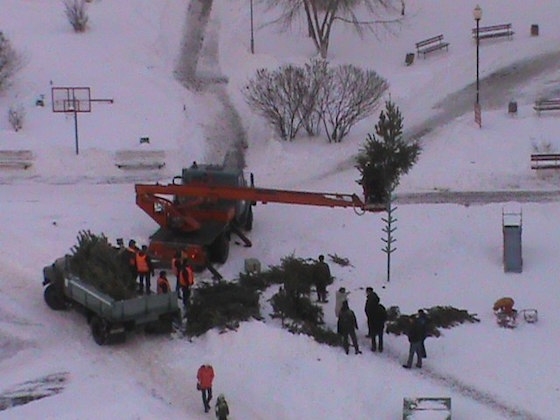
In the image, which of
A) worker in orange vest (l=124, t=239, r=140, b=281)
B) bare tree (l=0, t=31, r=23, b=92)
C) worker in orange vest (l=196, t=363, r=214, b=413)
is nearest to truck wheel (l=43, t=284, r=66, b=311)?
worker in orange vest (l=124, t=239, r=140, b=281)

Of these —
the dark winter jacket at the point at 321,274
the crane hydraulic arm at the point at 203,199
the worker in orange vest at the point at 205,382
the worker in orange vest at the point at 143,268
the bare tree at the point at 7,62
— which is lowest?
the worker in orange vest at the point at 205,382

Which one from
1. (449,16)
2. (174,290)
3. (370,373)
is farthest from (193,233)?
(449,16)

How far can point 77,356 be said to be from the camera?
20.8 meters

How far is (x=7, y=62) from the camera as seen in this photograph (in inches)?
1535

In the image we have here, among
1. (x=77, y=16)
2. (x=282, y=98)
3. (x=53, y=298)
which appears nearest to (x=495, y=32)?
(x=282, y=98)

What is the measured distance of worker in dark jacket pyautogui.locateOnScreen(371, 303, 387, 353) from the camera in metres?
21.4

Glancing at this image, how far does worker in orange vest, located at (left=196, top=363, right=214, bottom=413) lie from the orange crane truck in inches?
229

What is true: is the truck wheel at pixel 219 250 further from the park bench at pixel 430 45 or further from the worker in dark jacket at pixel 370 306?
the park bench at pixel 430 45

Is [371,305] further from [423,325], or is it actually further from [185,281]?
[185,281]

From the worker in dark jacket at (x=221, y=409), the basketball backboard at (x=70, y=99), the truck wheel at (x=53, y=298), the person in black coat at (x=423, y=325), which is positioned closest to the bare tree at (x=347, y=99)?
the basketball backboard at (x=70, y=99)

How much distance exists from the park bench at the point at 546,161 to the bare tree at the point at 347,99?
6.31 metres

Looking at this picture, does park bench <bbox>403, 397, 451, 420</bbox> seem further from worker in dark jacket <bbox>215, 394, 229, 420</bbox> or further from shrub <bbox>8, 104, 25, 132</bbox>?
shrub <bbox>8, 104, 25, 132</bbox>

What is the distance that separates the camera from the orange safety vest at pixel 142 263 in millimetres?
22953

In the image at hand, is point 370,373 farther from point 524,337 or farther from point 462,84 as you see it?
point 462,84
